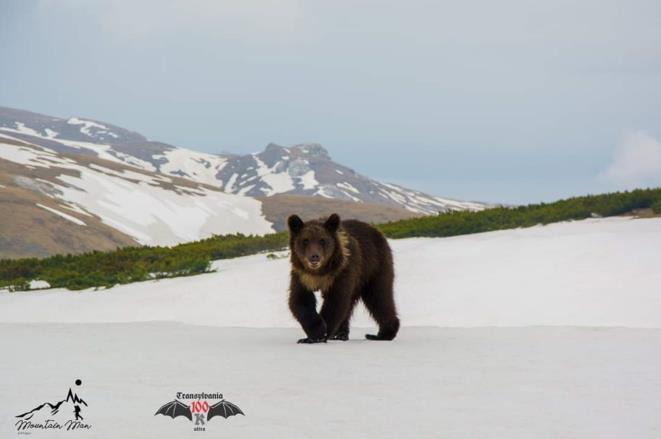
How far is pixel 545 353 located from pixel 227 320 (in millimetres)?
7823

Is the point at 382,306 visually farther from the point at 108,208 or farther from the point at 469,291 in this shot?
the point at 108,208

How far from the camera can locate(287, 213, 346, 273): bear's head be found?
9.81 m

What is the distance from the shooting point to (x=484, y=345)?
9.80 meters

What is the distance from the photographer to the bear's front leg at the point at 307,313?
997 cm

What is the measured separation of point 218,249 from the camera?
2475 cm

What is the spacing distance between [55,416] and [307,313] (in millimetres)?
5301

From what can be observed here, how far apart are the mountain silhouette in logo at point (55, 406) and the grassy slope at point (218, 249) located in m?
14.5

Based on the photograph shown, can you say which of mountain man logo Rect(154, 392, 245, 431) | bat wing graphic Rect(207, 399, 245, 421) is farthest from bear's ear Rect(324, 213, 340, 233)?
bat wing graphic Rect(207, 399, 245, 421)

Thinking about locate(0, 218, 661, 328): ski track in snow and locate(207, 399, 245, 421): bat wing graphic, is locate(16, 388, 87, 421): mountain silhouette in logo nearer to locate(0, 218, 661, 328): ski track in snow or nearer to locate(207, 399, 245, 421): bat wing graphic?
locate(207, 399, 245, 421): bat wing graphic

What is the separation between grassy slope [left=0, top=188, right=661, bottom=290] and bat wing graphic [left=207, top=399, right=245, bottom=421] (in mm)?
15014

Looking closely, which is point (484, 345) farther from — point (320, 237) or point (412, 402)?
point (412, 402)

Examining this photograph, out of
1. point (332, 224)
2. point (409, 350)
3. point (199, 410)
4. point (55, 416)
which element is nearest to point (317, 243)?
point (332, 224)

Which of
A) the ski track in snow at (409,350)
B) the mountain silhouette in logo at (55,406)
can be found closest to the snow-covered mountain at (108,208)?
the ski track in snow at (409,350)

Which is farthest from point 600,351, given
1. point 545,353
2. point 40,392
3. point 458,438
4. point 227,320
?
point 227,320
